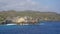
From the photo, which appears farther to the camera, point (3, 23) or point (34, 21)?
point (34, 21)

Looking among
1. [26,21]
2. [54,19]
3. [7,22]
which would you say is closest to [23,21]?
[26,21]

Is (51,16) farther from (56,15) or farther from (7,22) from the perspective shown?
(7,22)

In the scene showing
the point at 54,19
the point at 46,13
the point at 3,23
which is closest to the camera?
the point at 3,23

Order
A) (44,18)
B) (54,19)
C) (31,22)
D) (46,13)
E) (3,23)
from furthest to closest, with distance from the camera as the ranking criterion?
1. (46,13)
2. (44,18)
3. (54,19)
4. (31,22)
5. (3,23)

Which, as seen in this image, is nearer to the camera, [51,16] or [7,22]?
[7,22]

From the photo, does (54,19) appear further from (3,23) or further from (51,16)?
(3,23)

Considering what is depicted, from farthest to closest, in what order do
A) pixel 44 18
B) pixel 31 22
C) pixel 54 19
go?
1. pixel 44 18
2. pixel 54 19
3. pixel 31 22

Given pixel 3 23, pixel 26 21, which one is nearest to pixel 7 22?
pixel 3 23

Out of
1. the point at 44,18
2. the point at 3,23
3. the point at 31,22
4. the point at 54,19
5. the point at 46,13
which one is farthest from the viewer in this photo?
the point at 46,13
